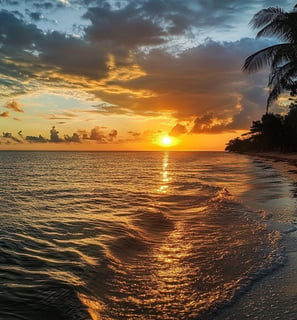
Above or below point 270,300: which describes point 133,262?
below

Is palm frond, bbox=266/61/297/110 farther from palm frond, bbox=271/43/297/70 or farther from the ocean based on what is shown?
the ocean

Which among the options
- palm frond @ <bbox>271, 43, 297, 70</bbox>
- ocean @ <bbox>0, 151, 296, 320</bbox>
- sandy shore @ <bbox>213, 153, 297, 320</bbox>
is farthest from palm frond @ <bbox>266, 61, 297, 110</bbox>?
sandy shore @ <bbox>213, 153, 297, 320</bbox>

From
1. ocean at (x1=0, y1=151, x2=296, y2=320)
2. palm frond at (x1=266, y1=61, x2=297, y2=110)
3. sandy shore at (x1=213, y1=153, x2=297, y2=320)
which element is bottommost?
ocean at (x1=0, y1=151, x2=296, y2=320)

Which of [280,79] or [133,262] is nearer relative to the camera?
[133,262]

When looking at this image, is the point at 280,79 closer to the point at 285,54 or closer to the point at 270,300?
the point at 285,54

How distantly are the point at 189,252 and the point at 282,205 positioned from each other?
6.43 meters

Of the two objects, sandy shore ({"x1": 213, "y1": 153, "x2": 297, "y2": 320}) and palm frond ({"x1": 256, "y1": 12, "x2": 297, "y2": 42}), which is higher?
palm frond ({"x1": 256, "y1": 12, "x2": 297, "y2": 42})

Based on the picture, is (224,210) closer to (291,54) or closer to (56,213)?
(56,213)

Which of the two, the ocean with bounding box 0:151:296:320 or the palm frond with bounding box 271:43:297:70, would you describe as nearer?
the ocean with bounding box 0:151:296:320

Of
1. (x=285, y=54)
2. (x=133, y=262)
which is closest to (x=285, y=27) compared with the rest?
(x=285, y=54)

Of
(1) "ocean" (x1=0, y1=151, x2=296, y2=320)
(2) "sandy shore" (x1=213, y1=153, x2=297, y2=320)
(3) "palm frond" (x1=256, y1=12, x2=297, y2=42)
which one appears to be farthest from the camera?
(3) "palm frond" (x1=256, y1=12, x2=297, y2=42)

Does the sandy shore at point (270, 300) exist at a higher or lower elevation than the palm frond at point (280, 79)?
lower

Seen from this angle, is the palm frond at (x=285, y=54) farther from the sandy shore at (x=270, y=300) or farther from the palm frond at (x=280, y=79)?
the sandy shore at (x=270, y=300)

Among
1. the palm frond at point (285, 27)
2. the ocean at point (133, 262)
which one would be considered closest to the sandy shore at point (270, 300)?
the ocean at point (133, 262)
